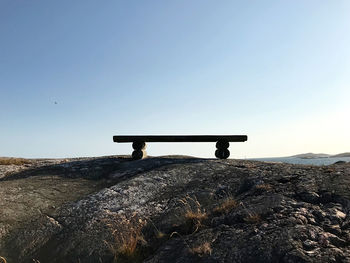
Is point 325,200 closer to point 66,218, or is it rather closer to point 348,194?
point 348,194

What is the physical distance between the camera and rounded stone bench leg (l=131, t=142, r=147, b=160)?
13.5 m

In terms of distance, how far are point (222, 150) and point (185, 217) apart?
7010 millimetres

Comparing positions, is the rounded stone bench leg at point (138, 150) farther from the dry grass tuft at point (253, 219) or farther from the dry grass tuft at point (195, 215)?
the dry grass tuft at point (253, 219)

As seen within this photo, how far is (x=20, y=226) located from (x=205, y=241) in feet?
14.7

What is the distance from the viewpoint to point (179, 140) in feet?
44.7

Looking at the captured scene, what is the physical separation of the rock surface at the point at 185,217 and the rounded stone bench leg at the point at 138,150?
3.57 metres

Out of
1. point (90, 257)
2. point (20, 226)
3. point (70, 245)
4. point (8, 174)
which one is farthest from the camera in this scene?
point (8, 174)

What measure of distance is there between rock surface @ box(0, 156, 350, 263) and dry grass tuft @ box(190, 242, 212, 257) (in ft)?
0.05

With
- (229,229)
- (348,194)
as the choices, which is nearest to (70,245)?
(229,229)

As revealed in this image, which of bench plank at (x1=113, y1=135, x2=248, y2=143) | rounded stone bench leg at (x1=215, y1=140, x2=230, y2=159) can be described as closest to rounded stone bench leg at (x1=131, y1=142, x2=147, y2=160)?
bench plank at (x1=113, y1=135, x2=248, y2=143)

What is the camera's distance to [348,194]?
241 inches

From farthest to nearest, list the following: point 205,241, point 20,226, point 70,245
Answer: point 20,226, point 70,245, point 205,241

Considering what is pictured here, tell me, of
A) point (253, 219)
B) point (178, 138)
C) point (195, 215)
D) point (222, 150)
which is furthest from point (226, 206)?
point (178, 138)

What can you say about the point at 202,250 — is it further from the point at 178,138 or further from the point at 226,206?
the point at 178,138
